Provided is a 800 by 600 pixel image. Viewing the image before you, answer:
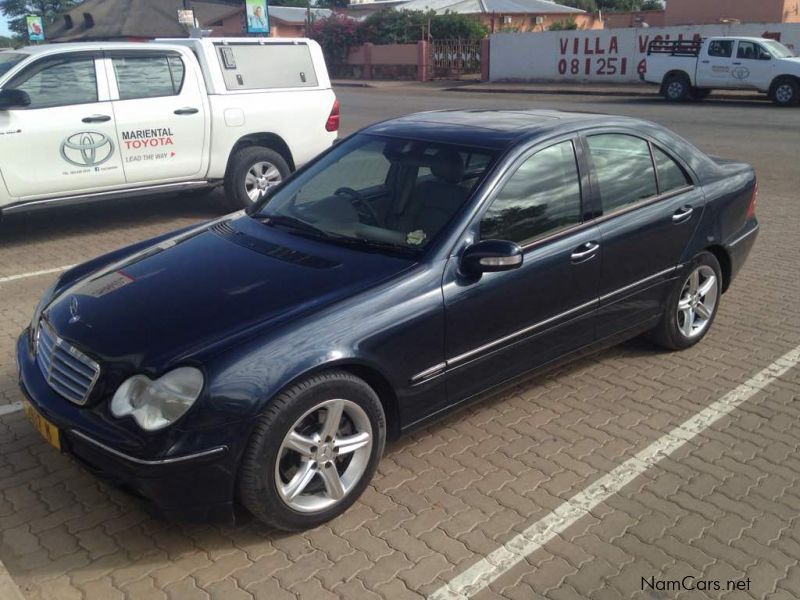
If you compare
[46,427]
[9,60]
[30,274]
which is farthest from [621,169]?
[9,60]

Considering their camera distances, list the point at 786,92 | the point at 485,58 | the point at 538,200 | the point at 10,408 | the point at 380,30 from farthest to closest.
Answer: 1. the point at 380,30
2. the point at 485,58
3. the point at 786,92
4. the point at 10,408
5. the point at 538,200

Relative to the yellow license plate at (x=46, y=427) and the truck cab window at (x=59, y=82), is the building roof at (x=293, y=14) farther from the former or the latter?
the yellow license plate at (x=46, y=427)

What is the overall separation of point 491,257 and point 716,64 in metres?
21.7

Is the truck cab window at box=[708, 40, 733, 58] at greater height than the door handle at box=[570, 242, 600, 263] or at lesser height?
greater

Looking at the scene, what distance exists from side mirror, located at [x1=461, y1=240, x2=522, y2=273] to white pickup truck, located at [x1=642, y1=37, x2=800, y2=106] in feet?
68.4

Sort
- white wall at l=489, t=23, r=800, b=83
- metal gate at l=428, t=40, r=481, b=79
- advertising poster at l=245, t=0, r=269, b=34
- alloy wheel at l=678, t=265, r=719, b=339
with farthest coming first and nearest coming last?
metal gate at l=428, t=40, r=481, b=79 → white wall at l=489, t=23, r=800, b=83 → advertising poster at l=245, t=0, r=269, b=34 → alloy wheel at l=678, t=265, r=719, b=339

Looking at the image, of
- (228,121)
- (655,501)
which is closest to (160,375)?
(655,501)

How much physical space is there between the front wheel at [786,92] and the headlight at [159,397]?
72.9 feet

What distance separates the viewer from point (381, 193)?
14.4 ft

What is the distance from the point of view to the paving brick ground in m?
3.18

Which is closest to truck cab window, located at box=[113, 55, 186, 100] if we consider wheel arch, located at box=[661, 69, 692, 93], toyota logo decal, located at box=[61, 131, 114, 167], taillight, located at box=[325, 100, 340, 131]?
toyota logo decal, located at box=[61, 131, 114, 167]

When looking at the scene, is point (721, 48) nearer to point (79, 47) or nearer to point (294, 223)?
point (79, 47)

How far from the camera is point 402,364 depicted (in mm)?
3625

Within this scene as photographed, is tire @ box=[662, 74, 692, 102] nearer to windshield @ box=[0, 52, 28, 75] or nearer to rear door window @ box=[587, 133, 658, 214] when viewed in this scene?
windshield @ box=[0, 52, 28, 75]
